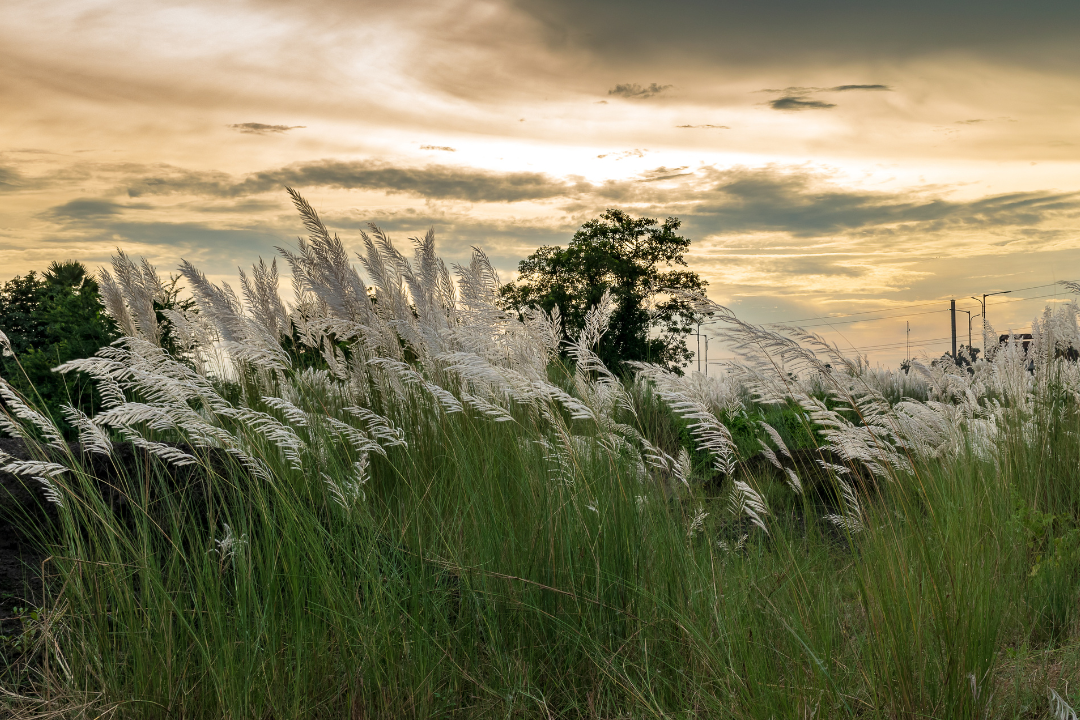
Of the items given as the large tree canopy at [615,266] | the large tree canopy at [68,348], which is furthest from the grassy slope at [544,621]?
the large tree canopy at [615,266]

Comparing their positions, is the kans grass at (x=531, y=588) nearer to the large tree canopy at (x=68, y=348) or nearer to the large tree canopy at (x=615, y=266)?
the large tree canopy at (x=68, y=348)

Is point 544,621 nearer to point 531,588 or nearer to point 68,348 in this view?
point 531,588

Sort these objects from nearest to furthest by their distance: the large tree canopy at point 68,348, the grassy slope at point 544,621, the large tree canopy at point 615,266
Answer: the grassy slope at point 544,621
the large tree canopy at point 68,348
the large tree canopy at point 615,266

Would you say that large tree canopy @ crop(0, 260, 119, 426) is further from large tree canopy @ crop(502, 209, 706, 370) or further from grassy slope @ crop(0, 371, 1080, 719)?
large tree canopy @ crop(502, 209, 706, 370)

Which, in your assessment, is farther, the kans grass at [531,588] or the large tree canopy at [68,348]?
the large tree canopy at [68,348]

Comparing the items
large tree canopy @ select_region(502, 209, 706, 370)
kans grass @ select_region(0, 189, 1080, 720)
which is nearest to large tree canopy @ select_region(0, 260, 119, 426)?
kans grass @ select_region(0, 189, 1080, 720)

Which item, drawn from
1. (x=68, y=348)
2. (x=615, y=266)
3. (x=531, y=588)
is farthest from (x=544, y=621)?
(x=615, y=266)

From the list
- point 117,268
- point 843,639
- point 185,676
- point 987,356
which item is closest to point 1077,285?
point 987,356

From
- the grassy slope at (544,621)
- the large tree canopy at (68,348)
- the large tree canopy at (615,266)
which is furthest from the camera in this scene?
the large tree canopy at (615,266)

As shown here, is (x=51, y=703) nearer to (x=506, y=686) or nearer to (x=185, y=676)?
(x=185, y=676)

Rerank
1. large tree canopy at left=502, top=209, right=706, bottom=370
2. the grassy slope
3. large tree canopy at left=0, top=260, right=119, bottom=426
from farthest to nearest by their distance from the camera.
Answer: large tree canopy at left=502, top=209, right=706, bottom=370
large tree canopy at left=0, top=260, right=119, bottom=426
the grassy slope

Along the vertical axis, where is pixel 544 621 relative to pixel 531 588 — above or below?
below

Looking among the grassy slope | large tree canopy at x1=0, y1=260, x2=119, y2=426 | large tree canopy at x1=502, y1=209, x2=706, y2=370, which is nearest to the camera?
the grassy slope

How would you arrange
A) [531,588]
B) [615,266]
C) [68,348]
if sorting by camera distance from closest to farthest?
[531,588] < [68,348] < [615,266]
